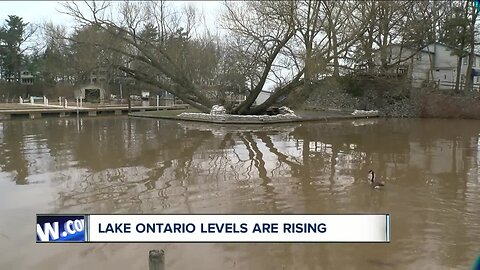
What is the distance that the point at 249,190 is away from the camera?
8289 mm

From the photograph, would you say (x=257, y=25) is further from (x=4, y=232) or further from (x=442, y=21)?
(x=4, y=232)

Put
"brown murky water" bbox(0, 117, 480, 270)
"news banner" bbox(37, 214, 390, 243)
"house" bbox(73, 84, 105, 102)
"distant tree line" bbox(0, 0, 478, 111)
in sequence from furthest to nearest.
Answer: "house" bbox(73, 84, 105, 102)
"distant tree line" bbox(0, 0, 478, 111)
"brown murky water" bbox(0, 117, 480, 270)
"news banner" bbox(37, 214, 390, 243)

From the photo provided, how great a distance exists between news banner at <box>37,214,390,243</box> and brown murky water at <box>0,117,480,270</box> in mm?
2080

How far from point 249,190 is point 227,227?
18.1ft

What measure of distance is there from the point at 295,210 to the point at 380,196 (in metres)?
2.01

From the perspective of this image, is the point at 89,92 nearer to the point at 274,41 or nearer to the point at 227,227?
the point at 274,41

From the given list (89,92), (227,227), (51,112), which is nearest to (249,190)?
(227,227)

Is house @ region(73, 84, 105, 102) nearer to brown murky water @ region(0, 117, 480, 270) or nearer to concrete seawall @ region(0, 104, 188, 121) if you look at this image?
concrete seawall @ region(0, 104, 188, 121)

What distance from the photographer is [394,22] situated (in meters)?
30.1

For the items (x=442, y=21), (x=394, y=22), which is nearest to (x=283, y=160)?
(x=394, y=22)

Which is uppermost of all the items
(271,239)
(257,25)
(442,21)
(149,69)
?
(442,21)

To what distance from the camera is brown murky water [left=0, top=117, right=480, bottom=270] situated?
5.07 m

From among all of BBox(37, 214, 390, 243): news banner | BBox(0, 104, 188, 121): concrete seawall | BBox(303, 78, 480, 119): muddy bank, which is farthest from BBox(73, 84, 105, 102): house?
BBox(37, 214, 390, 243): news banner

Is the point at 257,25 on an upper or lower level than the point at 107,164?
upper
